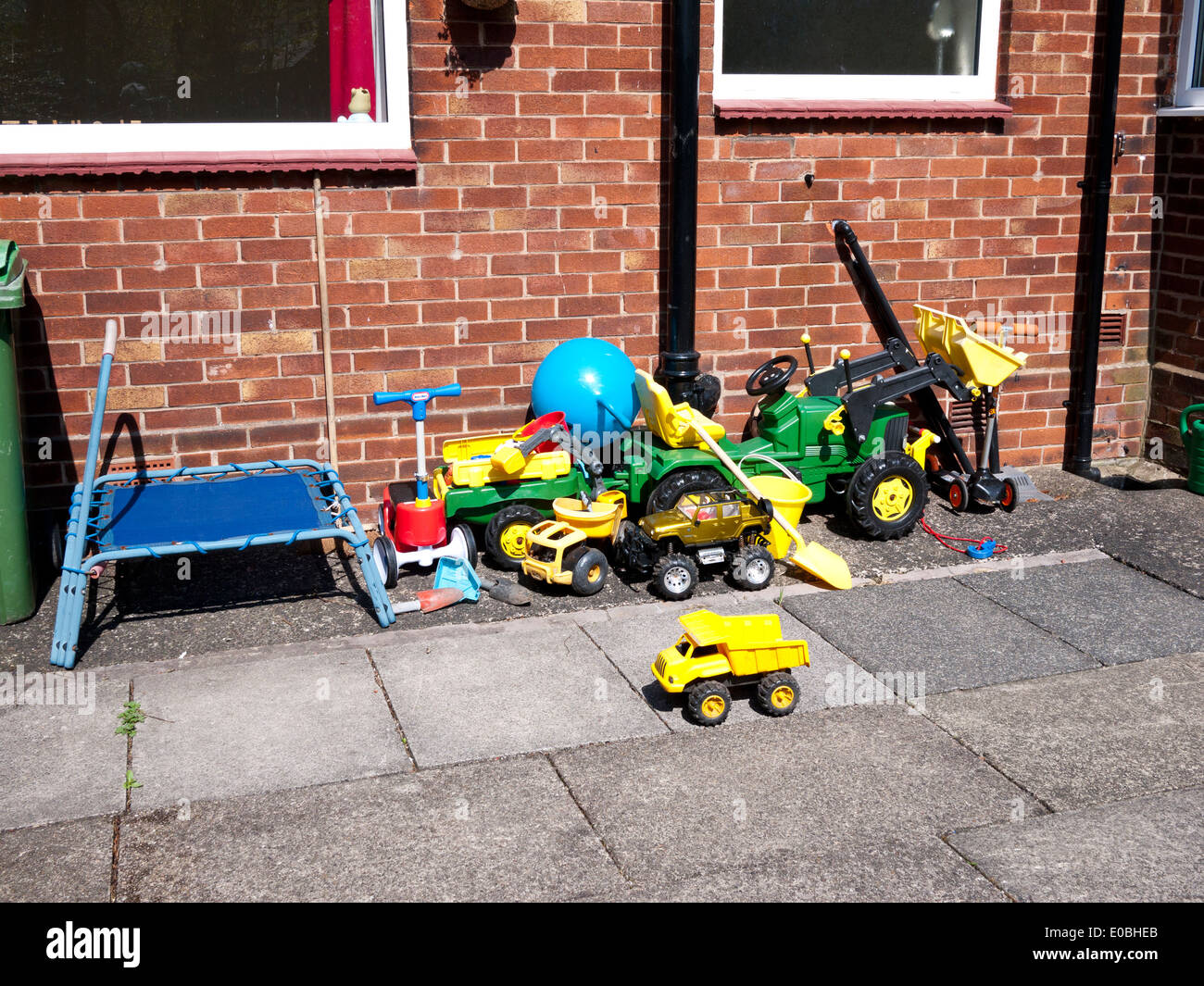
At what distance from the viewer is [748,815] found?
4.15 metres

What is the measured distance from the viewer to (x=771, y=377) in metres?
6.66

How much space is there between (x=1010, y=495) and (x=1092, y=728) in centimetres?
251

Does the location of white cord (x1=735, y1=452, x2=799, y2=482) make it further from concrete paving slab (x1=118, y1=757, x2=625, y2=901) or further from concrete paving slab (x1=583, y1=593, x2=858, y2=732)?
concrete paving slab (x1=118, y1=757, x2=625, y2=901)

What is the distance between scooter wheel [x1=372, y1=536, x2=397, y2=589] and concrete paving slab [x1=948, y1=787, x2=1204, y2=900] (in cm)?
299

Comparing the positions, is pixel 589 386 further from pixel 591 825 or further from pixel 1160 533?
pixel 1160 533

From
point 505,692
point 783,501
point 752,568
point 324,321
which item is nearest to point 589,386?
point 783,501

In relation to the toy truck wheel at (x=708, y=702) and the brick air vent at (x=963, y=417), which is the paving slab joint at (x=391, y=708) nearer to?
the toy truck wheel at (x=708, y=702)

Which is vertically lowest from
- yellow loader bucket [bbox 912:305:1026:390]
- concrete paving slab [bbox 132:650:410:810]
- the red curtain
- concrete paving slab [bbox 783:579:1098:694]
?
concrete paving slab [bbox 132:650:410:810]

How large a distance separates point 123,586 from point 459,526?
1622 mm

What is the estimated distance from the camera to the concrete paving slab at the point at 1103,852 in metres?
3.77

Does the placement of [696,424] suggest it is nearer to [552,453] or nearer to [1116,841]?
[552,453]

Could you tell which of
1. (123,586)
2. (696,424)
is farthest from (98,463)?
(696,424)

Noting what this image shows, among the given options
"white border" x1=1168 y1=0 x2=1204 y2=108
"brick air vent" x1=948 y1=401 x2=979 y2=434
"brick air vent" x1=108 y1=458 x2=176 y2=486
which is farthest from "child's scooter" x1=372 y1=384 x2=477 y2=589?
"white border" x1=1168 y1=0 x2=1204 y2=108

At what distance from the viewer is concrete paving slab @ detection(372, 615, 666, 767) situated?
15.3 feet
